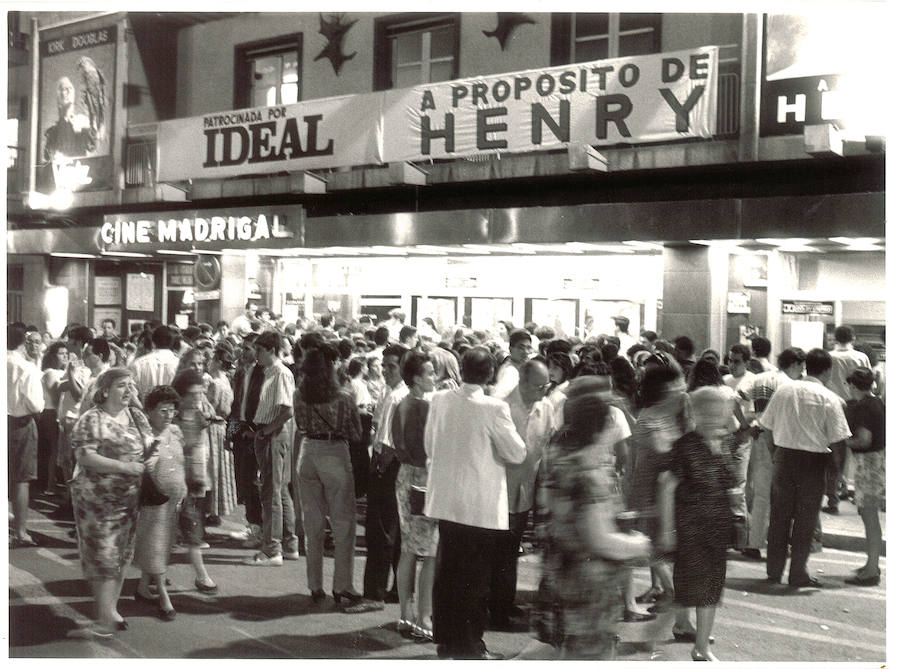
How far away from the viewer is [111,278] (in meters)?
23.0

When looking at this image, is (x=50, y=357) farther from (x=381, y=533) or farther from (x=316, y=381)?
(x=381, y=533)

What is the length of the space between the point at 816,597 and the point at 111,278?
62.5 feet

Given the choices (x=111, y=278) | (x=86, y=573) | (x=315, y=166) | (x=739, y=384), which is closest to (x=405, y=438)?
(x=86, y=573)

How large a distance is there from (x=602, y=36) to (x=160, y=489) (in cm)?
1071

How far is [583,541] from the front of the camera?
4.43 m

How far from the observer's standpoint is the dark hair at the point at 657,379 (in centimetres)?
594

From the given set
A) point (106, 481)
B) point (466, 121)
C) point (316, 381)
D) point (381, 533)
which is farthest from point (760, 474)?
point (466, 121)

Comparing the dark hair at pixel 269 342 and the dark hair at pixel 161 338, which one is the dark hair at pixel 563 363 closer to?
the dark hair at pixel 269 342

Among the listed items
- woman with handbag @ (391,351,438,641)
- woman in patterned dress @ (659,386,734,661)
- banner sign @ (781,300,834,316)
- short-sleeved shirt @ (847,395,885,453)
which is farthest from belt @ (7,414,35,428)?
banner sign @ (781,300,834,316)

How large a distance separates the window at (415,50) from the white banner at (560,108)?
2.23 meters

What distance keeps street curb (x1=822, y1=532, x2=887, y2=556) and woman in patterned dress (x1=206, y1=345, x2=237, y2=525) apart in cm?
565

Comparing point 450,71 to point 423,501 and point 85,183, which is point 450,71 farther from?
point 423,501

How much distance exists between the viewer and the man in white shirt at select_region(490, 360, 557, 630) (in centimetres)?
656

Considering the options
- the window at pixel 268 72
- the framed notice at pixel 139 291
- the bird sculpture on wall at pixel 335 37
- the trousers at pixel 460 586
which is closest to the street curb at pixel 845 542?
the trousers at pixel 460 586
